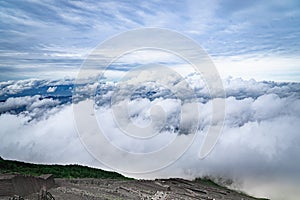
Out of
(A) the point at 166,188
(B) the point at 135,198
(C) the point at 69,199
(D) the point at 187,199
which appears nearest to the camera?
(C) the point at 69,199

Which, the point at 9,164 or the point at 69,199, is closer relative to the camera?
the point at 69,199

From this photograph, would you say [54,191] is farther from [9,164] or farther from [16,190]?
[9,164]

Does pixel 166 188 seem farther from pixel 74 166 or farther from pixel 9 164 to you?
pixel 9 164

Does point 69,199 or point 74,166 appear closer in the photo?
point 69,199

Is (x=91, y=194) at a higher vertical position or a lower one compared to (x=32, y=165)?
lower

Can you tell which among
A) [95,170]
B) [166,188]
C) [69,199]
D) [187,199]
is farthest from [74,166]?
[69,199]

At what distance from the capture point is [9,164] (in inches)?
1893

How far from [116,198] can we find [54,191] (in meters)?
4.02

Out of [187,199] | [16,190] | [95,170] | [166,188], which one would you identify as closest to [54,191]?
[16,190]

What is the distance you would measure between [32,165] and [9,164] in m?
3.62

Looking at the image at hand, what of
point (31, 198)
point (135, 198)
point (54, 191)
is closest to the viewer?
point (31, 198)

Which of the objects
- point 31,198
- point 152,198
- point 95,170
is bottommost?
point 31,198

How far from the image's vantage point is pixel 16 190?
61.3 ft

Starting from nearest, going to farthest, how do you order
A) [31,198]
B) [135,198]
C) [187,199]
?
[31,198] < [135,198] < [187,199]
